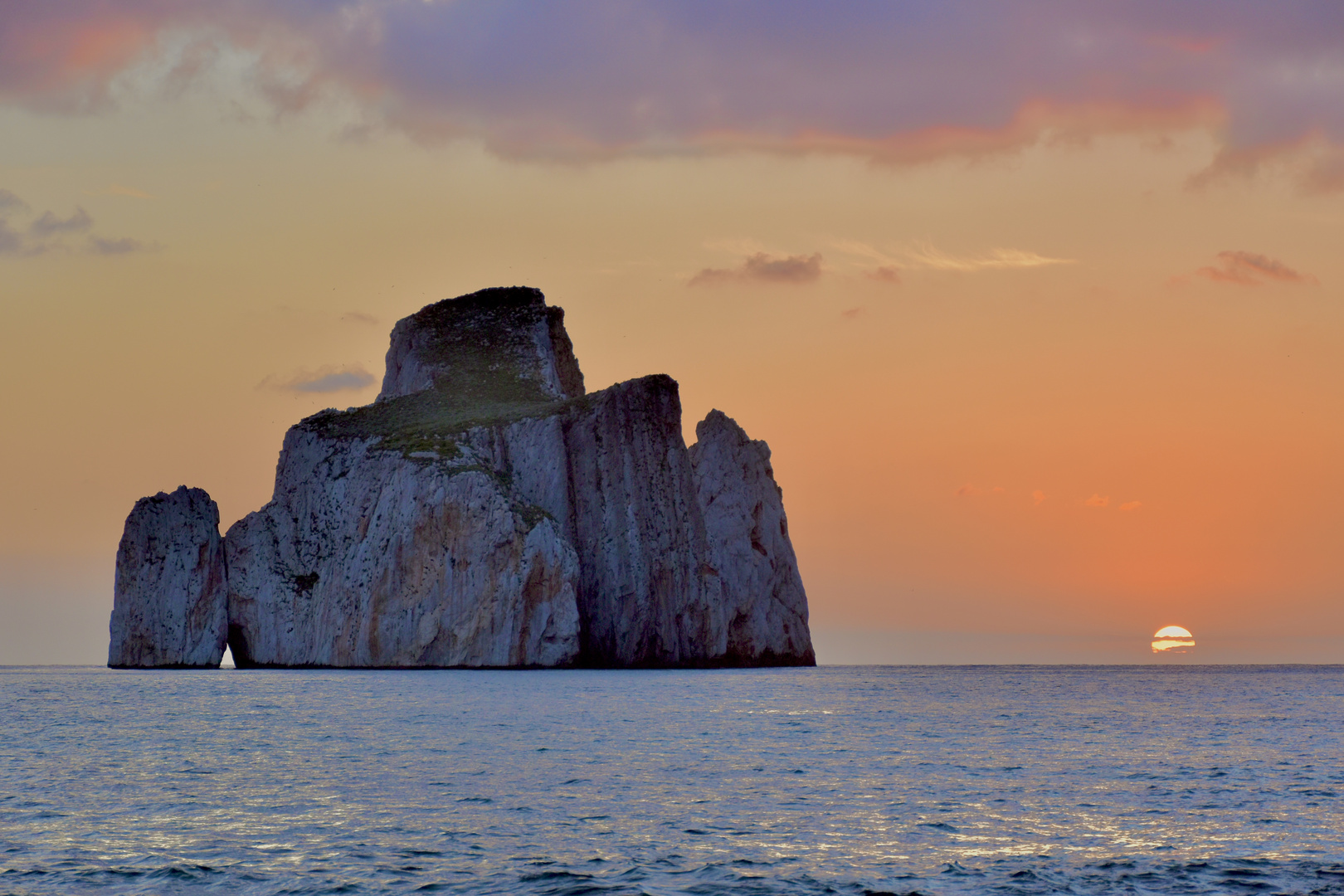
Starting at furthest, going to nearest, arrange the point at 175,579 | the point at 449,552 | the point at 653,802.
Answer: the point at 175,579, the point at 449,552, the point at 653,802

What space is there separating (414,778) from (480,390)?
10122 centimetres

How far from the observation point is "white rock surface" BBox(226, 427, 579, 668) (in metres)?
104

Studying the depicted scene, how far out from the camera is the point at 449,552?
10744 centimetres

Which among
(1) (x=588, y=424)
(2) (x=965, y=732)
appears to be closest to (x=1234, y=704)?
(2) (x=965, y=732)

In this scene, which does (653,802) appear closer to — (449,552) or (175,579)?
(449,552)

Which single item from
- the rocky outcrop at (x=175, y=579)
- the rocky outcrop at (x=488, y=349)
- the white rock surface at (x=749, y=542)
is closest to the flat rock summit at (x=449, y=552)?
the rocky outcrop at (x=175, y=579)

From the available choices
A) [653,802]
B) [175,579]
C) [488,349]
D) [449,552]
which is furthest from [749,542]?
[653,802]

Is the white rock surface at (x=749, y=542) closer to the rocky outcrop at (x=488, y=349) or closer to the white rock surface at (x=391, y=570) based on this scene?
the rocky outcrop at (x=488, y=349)

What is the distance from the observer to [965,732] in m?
51.6

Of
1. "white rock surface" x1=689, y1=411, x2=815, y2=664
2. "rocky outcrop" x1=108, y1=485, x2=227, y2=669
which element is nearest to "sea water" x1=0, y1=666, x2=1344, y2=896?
"rocky outcrop" x1=108, y1=485, x2=227, y2=669

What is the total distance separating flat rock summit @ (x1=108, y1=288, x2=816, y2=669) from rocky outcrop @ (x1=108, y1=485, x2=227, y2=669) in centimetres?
15

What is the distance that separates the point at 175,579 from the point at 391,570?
21840 millimetres

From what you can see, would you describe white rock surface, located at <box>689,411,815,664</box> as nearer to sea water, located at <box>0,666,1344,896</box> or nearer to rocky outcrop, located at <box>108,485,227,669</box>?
rocky outcrop, located at <box>108,485,227,669</box>

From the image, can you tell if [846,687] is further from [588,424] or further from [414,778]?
[414,778]
